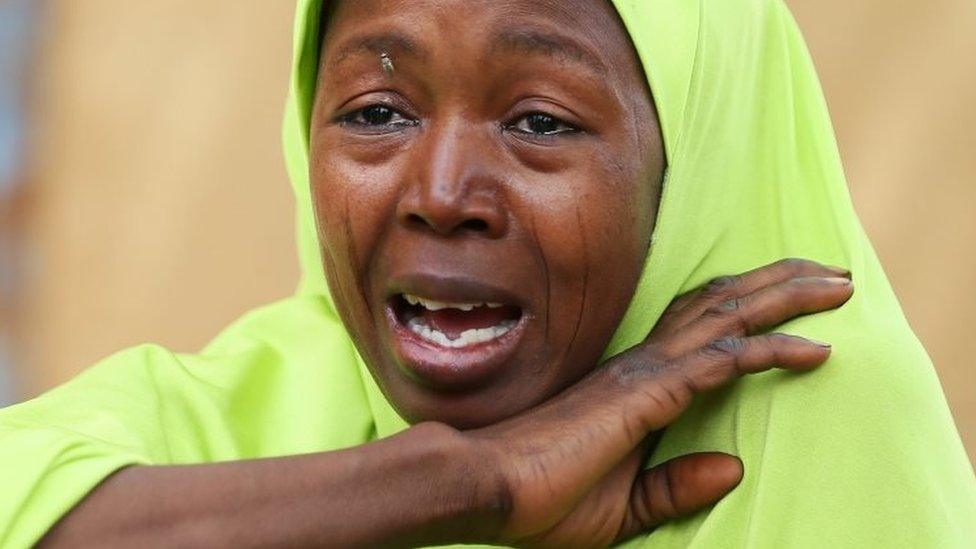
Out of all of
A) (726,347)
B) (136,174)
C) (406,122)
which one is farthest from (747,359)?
(136,174)

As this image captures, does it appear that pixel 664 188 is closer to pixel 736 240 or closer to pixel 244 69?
pixel 736 240

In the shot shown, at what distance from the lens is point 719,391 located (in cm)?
218

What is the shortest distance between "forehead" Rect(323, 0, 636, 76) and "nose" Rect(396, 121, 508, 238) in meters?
0.11

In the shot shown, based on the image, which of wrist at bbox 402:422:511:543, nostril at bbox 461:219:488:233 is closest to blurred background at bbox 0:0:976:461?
nostril at bbox 461:219:488:233

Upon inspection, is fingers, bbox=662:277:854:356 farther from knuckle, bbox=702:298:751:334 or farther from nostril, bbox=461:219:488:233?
nostril, bbox=461:219:488:233

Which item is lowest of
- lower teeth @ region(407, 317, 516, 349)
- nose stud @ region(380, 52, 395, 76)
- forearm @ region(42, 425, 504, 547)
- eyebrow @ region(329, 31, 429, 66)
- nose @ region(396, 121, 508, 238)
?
forearm @ region(42, 425, 504, 547)

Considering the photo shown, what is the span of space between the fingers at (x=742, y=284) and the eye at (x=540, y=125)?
0.90 feet

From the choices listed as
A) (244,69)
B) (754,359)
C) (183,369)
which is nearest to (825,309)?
(754,359)

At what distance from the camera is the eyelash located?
2115 mm

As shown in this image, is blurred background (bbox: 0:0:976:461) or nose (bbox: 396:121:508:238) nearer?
nose (bbox: 396:121:508:238)

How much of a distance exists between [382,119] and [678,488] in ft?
1.88

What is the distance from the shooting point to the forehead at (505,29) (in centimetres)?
208

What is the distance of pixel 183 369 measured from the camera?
2.41m

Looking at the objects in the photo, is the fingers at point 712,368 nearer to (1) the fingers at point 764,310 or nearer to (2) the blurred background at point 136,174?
(1) the fingers at point 764,310
